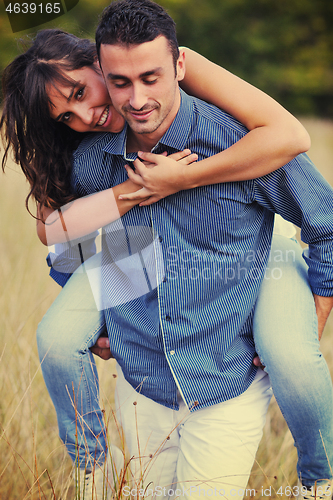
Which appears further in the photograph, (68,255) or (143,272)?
(68,255)

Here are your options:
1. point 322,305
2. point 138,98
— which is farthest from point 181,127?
point 322,305

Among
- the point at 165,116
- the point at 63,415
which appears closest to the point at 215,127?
the point at 165,116

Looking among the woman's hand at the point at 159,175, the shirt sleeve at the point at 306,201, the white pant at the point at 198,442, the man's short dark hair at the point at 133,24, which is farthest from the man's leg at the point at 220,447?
the man's short dark hair at the point at 133,24

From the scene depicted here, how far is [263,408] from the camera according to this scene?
210 centimetres

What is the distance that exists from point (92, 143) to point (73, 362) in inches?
37.5

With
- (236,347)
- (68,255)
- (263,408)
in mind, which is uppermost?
(68,255)

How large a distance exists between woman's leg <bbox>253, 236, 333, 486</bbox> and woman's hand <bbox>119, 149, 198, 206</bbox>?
62cm

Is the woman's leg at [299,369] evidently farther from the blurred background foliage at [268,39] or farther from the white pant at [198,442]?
the blurred background foliage at [268,39]

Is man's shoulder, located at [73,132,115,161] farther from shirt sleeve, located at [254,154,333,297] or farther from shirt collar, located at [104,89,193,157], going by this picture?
shirt sleeve, located at [254,154,333,297]

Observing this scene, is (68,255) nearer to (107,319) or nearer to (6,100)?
(107,319)

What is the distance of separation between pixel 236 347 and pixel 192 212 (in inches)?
23.6

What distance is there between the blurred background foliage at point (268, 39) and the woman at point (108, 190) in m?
14.2

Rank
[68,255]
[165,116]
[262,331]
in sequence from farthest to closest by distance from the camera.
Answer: [68,255], [262,331], [165,116]

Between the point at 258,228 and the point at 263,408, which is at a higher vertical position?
the point at 258,228
